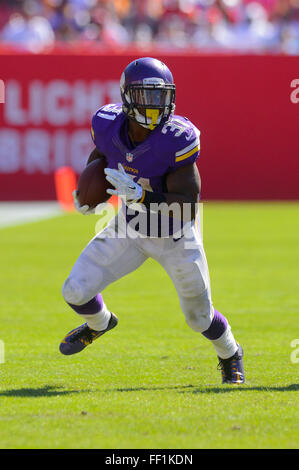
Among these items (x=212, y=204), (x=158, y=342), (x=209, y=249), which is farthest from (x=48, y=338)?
(x=212, y=204)

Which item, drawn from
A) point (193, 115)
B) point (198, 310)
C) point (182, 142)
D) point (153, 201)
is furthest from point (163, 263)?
point (193, 115)

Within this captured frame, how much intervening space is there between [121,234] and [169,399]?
3.33 ft

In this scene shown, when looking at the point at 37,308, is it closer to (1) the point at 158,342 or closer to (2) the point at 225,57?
(1) the point at 158,342

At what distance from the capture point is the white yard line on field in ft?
43.2

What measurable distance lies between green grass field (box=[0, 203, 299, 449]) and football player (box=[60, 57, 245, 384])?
0.38 metres

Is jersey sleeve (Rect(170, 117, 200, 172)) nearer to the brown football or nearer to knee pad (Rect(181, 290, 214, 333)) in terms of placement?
the brown football

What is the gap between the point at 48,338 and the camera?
5898 millimetres

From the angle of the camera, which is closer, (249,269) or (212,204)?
(249,269)

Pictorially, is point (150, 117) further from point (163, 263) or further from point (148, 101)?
point (163, 263)

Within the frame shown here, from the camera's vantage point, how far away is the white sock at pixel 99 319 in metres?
4.88

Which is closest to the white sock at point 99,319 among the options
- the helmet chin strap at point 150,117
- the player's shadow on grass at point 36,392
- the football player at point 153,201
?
the football player at point 153,201

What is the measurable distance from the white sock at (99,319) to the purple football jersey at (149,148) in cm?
77

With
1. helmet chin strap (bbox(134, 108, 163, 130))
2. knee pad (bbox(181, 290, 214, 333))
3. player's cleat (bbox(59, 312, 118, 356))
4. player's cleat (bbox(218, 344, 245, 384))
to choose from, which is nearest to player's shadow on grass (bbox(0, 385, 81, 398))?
player's cleat (bbox(59, 312, 118, 356))

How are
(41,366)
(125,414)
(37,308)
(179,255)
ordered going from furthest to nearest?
(37,308)
(41,366)
(179,255)
(125,414)
